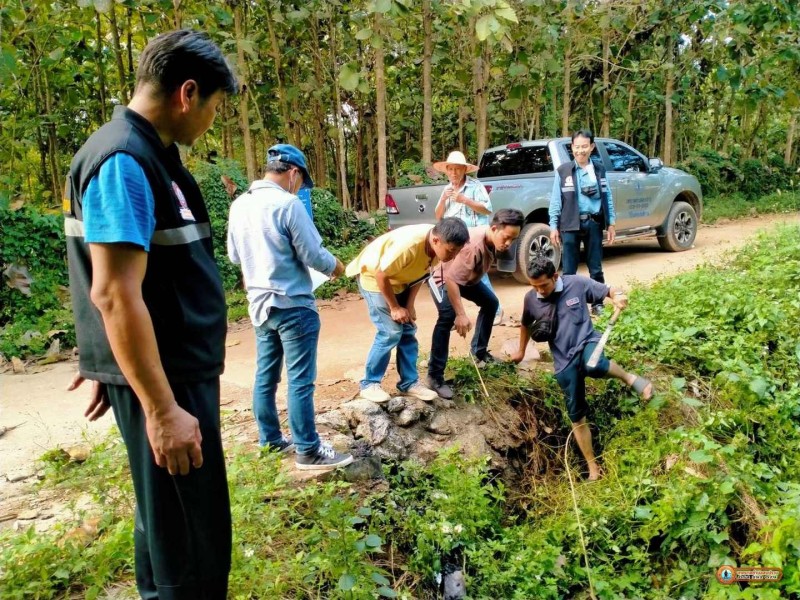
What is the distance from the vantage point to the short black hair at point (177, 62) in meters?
1.71

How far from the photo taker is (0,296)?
6.45 metres

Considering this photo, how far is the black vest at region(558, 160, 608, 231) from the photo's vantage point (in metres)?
5.86

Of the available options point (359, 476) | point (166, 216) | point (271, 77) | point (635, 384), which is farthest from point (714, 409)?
point (271, 77)

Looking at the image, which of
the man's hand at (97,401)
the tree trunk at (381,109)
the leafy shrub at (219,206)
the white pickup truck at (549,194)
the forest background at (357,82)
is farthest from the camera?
the tree trunk at (381,109)

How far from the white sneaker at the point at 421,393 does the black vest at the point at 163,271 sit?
9.09ft

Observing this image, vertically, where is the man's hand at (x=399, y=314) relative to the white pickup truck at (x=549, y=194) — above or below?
below

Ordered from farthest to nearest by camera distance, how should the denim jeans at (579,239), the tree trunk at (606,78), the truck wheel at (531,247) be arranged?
the tree trunk at (606,78) < the truck wheel at (531,247) < the denim jeans at (579,239)

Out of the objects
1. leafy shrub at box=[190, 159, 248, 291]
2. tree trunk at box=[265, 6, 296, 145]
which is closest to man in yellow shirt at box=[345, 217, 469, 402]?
leafy shrub at box=[190, 159, 248, 291]

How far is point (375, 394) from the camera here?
4297 mm

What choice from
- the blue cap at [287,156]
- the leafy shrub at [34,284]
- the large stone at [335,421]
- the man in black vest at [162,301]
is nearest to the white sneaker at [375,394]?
the large stone at [335,421]

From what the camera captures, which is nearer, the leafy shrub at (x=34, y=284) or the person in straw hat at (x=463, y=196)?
the person in straw hat at (x=463, y=196)

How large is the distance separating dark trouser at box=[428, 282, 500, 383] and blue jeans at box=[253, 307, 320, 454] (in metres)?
1.46

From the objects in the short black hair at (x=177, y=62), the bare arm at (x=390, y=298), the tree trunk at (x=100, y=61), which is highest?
the tree trunk at (x=100, y=61)

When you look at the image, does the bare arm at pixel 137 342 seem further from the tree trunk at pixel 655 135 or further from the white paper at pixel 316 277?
the tree trunk at pixel 655 135
